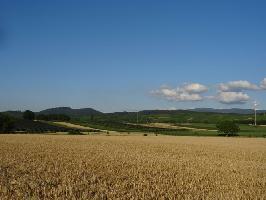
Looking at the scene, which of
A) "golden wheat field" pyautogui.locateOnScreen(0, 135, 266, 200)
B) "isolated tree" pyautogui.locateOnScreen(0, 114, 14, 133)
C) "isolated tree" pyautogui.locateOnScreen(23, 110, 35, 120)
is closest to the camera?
"golden wheat field" pyautogui.locateOnScreen(0, 135, 266, 200)

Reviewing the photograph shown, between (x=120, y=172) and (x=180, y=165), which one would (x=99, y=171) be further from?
(x=180, y=165)

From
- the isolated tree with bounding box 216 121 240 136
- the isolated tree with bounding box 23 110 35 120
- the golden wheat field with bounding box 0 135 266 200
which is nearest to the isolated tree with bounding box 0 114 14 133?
the isolated tree with bounding box 23 110 35 120

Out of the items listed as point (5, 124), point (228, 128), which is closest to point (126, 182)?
point (228, 128)

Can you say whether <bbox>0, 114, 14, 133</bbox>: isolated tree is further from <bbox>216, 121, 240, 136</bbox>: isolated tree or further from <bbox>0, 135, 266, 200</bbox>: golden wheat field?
<bbox>0, 135, 266, 200</bbox>: golden wheat field

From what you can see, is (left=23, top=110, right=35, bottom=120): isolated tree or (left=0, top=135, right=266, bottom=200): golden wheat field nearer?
(left=0, top=135, right=266, bottom=200): golden wheat field

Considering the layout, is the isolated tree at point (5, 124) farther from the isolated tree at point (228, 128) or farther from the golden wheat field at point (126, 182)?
the golden wheat field at point (126, 182)

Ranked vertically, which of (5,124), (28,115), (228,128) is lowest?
(228,128)

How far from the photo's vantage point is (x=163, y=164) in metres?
25.0

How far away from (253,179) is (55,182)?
866 centimetres

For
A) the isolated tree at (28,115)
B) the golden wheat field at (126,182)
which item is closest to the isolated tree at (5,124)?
the isolated tree at (28,115)

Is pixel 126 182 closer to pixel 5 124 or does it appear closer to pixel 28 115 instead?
pixel 5 124

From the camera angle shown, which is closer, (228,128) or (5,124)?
(228,128)

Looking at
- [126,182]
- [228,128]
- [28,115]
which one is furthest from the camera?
[28,115]

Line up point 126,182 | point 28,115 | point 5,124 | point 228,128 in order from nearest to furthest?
1. point 126,182
2. point 228,128
3. point 5,124
4. point 28,115
